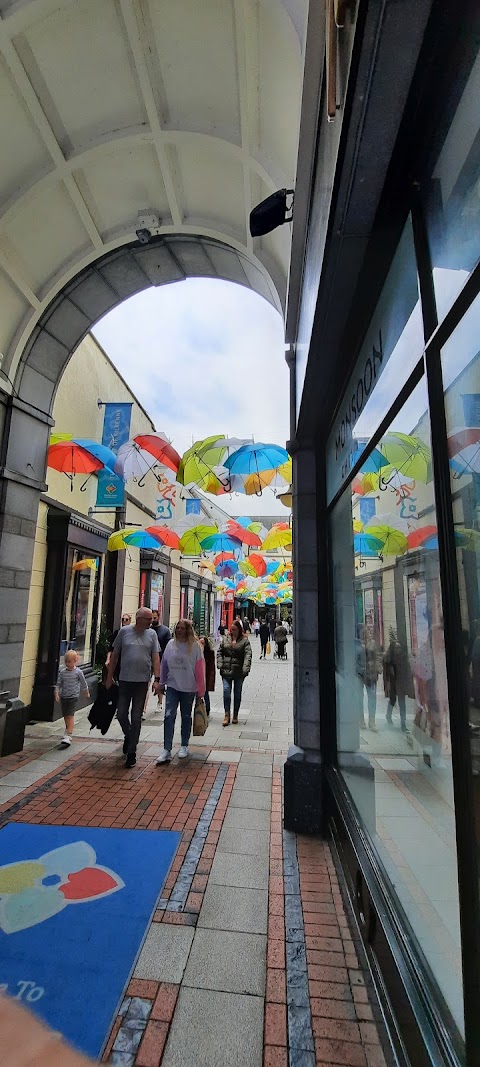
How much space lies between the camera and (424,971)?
195 cm

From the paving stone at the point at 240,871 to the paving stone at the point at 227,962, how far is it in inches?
19.9

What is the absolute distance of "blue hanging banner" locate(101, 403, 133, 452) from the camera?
32.7ft

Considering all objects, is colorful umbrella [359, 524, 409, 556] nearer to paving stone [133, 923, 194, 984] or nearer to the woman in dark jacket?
paving stone [133, 923, 194, 984]

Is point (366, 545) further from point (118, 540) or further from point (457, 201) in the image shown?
point (118, 540)

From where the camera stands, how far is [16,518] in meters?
6.77

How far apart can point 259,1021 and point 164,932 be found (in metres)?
0.81

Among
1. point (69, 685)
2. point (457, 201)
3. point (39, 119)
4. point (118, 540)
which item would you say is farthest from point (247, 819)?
point (39, 119)

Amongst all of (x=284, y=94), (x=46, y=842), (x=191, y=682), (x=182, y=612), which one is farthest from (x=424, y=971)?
(x=182, y=612)


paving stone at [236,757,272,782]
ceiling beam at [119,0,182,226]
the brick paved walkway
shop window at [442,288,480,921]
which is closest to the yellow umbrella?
the brick paved walkway

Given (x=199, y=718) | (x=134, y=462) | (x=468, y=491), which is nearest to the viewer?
(x=468, y=491)

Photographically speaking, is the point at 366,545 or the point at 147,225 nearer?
the point at 366,545

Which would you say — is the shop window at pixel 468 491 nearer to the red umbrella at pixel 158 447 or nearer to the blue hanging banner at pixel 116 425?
the red umbrella at pixel 158 447

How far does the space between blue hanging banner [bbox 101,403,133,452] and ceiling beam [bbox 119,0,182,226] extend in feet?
14.7

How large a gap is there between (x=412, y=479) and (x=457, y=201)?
3.48 feet
